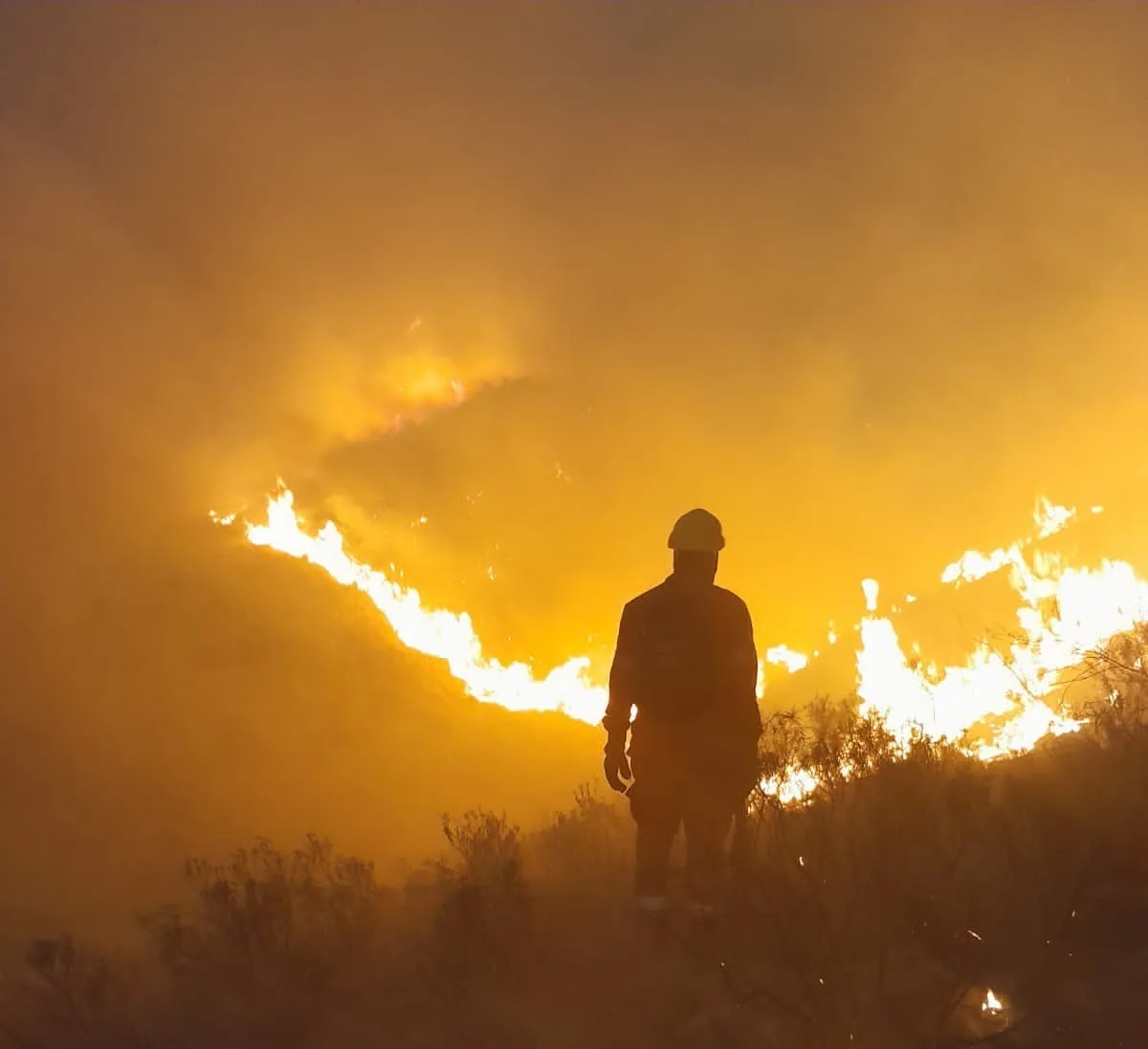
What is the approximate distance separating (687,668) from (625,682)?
15.9 inches

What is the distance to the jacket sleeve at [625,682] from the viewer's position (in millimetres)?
5500

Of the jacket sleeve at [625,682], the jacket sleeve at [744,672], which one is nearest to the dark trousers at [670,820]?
the jacket sleeve at [625,682]

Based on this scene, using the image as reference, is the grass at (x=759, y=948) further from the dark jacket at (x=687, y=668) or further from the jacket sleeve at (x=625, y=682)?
the jacket sleeve at (x=625, y=682)

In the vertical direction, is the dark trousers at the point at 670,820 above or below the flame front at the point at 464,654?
below

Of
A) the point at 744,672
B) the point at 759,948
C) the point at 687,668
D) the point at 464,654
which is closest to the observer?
the point at 759,948

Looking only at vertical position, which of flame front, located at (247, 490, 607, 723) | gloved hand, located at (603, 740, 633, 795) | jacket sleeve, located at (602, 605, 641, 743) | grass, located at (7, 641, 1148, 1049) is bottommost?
grass, located at (7, 641, 1148, 1049)

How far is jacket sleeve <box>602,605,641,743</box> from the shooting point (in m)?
5.50

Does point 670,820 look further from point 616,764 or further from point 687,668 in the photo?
point 687,668

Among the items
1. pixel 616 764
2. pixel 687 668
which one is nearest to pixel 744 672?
pixel 687 668

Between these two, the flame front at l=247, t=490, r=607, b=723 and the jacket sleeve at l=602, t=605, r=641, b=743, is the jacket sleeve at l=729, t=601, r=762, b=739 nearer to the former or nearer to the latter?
the jacket sleeve at l=602, t=605, r=641, b=743

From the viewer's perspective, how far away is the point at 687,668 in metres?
5.32

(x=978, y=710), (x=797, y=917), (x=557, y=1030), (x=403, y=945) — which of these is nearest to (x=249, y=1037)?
(x=403, y=945)

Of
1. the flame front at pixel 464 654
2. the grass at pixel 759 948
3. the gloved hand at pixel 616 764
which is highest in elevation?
the flame front at pixel 464 654

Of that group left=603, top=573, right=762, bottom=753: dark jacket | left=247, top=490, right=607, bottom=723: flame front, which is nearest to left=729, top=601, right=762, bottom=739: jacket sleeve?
left=603, top=573, right=762, bottom=753: dark jacket
